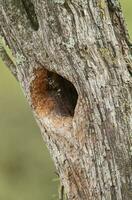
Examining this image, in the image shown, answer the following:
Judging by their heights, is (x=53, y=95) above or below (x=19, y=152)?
above

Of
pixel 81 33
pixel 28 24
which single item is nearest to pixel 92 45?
pixel 81 33

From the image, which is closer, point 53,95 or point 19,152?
point 53,95

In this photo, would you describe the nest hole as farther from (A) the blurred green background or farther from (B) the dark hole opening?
(A) the blurred green background

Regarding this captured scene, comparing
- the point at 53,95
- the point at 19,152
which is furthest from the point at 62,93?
the point at 19,152

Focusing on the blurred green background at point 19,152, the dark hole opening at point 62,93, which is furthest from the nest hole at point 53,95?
the blurred green background at point 19,152

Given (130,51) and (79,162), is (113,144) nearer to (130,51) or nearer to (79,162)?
(79,162)

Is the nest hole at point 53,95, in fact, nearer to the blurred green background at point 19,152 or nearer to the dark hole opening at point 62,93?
the dark hole opening at point 62,93

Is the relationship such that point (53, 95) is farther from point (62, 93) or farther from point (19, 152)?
point (19, 152)
